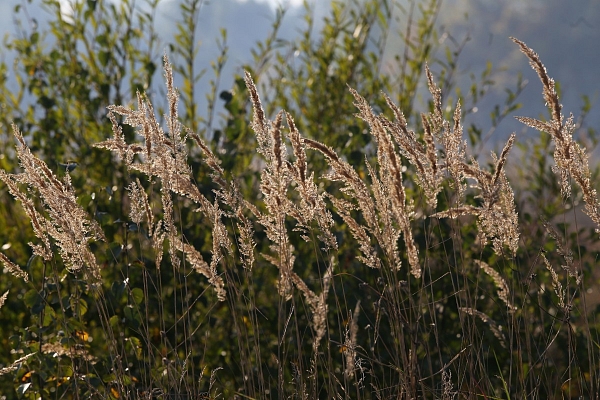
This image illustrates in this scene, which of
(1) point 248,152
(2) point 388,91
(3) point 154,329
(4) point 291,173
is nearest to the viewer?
(4) point 291,173

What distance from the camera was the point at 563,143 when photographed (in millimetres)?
1698

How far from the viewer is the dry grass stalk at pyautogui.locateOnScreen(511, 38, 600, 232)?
168 centimetres

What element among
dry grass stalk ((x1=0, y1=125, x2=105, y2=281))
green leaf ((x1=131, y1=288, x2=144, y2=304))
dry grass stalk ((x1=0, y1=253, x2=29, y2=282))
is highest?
dry grass stalk ((x1=0, y1=125, x2=105, y2=281))

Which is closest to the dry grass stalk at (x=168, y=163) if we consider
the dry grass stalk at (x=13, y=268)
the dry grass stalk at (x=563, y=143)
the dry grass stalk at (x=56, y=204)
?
the dry grass stalk at (x=56, y=204)

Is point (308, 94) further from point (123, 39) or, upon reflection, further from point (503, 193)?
point (503, 193)

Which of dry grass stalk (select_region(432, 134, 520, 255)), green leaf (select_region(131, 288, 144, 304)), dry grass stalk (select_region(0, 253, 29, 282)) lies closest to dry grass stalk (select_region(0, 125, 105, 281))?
dry grass stalk (select_region(0, 253, 29, 282))

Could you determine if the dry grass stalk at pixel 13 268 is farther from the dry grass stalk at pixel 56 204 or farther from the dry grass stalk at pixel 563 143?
the dry grass stalk at pixel 563 143

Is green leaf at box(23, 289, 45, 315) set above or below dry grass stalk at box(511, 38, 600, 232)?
below

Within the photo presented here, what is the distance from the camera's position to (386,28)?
134 inches

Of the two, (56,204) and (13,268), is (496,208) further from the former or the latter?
(13,268)

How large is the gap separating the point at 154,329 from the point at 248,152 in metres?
0.83

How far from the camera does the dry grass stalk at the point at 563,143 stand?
1.68 m

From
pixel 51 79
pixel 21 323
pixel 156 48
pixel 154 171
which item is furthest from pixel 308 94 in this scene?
pixel 154 171

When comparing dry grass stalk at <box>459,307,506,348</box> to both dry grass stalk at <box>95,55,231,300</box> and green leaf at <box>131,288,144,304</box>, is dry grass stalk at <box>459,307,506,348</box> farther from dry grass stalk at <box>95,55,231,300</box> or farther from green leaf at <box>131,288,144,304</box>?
green leaf at <box>131,288,144,304</box>
